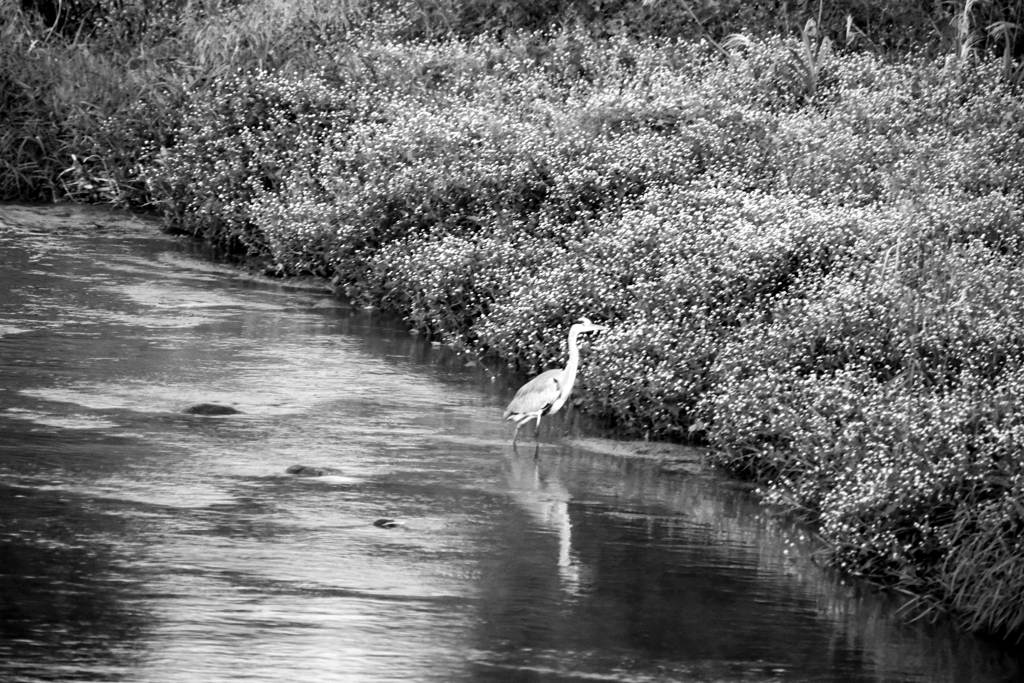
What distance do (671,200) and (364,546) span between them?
649cm

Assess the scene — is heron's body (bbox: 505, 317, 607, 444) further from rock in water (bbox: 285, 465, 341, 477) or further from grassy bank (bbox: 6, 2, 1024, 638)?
rock in water (bbox: 285, 465, 341, 477)

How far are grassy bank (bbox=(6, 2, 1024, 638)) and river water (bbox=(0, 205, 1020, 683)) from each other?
718 mm

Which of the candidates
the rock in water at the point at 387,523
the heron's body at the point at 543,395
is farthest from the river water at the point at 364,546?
the heron's body at the point at 543,395

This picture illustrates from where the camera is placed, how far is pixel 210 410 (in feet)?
39.2

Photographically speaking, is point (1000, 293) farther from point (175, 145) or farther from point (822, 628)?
point (175, 145)

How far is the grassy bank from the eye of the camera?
9.86 metres

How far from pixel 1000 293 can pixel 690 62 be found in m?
8.69

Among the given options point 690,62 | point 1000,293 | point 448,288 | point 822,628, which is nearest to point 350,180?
point 448,288

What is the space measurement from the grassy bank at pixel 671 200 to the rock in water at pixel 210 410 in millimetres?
3122

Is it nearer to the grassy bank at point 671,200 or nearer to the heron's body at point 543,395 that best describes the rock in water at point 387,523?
the heron's body at point 543,395

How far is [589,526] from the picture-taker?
32.1ft

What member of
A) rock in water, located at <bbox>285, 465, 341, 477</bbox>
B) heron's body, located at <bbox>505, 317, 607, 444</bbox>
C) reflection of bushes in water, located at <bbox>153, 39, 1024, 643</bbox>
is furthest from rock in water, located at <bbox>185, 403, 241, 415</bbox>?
reflection of bushes in water, located at <bbox>153, 39, 1024, 643</bbox>

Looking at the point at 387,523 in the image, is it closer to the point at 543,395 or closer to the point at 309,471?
the point at 309,471

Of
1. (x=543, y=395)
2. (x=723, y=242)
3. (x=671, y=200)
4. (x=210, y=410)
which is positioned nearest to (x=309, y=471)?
(x=210, y=410)
